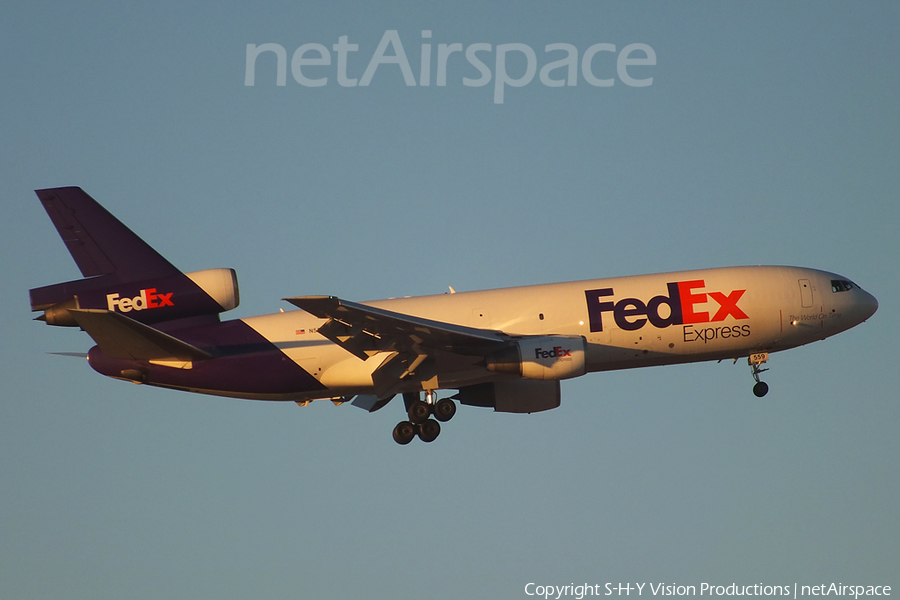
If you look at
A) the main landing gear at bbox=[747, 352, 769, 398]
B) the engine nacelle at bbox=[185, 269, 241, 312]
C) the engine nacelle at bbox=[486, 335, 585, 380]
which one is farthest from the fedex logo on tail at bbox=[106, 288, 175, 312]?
the main landing gear at bbox=[747, 352, 769, 398]

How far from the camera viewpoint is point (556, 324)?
33.7 metres

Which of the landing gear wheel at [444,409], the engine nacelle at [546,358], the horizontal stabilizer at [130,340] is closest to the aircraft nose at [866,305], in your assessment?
the engine nacelle at [546,358]

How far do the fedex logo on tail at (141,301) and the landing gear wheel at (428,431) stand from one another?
9.45 m

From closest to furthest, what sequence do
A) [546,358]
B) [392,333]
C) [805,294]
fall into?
[392,333] < [546,358] < [805,294]

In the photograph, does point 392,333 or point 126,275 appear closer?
point 392,333

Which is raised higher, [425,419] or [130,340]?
[130,340]

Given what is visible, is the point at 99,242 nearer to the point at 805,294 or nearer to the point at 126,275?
the point at 126,275

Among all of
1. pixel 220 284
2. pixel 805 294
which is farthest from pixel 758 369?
pixel 220 284

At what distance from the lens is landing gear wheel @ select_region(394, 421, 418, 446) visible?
34.9 m

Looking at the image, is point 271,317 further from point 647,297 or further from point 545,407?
point 647,297

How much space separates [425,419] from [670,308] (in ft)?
30.1

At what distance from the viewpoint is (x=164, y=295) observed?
1320 inches

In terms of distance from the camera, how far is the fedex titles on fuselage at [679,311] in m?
33.7

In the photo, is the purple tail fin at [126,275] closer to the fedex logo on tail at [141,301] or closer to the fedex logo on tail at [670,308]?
the fedex logo on tail at [141,301]
